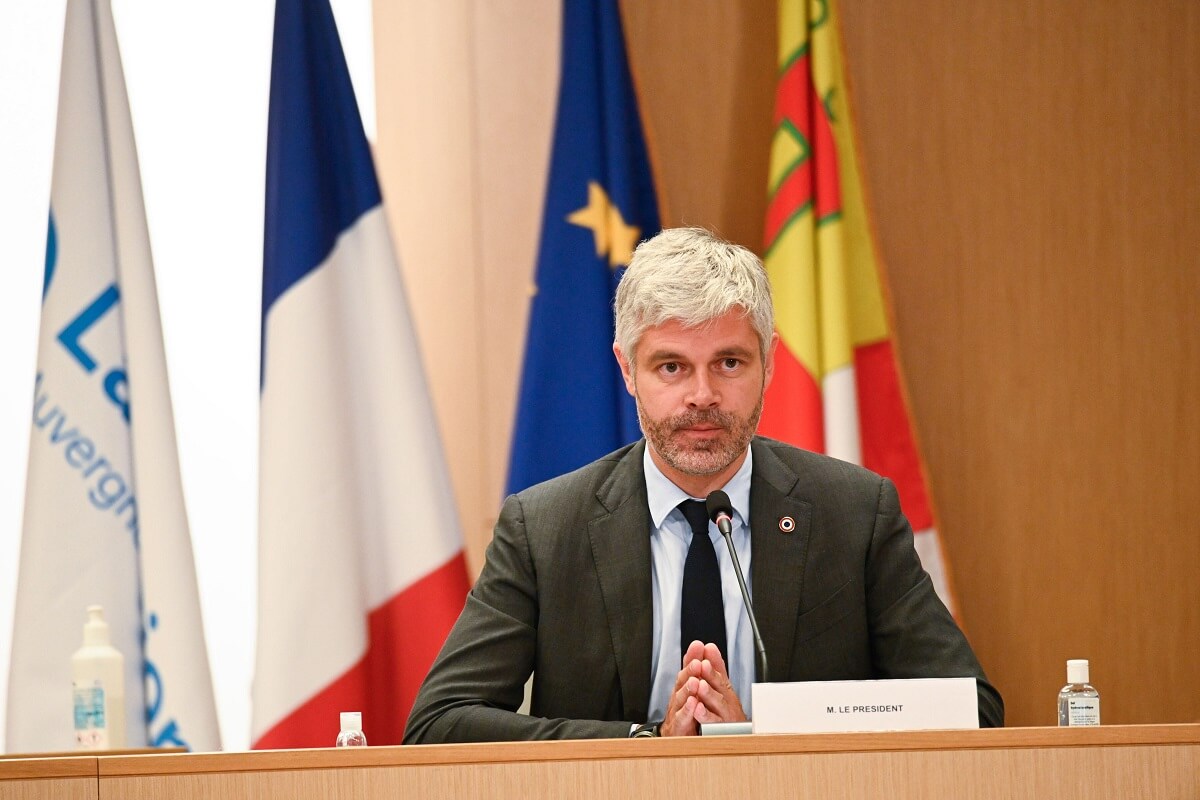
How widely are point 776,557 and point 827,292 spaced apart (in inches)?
46.6

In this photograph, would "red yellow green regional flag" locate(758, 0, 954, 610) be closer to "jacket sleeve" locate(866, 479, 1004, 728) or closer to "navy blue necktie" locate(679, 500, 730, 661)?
"jacket sleeve" locate(866, 479, 1004, 728)

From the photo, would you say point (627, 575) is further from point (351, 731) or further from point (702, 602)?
point (351, 731)

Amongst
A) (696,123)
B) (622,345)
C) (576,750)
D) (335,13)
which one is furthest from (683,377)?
(335,13)

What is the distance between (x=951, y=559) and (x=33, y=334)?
2686mm

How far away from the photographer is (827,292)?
12.1 ft

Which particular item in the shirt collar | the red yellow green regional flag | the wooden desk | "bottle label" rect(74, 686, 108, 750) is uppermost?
the red yellow green regional flag

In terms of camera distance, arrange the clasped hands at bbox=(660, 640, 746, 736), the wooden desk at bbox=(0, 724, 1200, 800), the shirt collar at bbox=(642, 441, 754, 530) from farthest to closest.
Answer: the shirt collar at bbox=(642, 441, 754, 530), the clasped hands at bbox=(660, 640, 746, 736), the wooden desk at bbox=(0, 724, 1200, 800)

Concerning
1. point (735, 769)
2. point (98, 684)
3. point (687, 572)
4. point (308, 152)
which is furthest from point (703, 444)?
point (308, 152)

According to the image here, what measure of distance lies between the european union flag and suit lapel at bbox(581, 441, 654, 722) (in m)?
0.81

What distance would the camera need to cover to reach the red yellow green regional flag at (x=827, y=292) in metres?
3.67

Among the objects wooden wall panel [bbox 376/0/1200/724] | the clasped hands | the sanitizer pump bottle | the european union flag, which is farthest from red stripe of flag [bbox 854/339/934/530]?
the sanitizer pump bottle

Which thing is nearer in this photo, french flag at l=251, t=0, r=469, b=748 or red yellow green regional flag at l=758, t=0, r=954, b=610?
french flag at l=251, t=0, r=469, b=748

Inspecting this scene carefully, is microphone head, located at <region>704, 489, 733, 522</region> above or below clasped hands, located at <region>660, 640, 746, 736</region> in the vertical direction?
above

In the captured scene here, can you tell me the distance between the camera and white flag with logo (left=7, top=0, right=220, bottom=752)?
3.22 m
